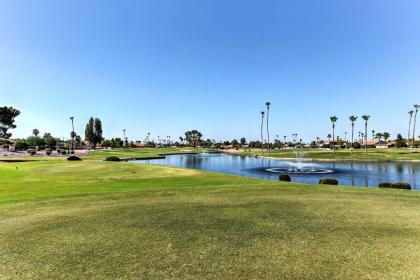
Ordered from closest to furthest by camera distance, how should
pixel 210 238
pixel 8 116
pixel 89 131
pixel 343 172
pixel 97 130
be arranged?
pixel 210 238 < pixel 343 172 < pixel 8 116 < pixel 89 131 < pixel 97 130

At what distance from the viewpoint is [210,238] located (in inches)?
379

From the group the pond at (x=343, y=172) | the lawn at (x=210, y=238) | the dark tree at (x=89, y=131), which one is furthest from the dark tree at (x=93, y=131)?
the lawn at (x=210, y=238)

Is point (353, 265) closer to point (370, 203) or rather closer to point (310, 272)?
point (310, 272)

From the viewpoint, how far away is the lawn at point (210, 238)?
7266mm

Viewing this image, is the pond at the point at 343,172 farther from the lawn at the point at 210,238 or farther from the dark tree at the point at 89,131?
the dark tree at the point at 89,131

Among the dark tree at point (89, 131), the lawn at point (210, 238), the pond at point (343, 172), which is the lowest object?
the pond at point (343, 172)

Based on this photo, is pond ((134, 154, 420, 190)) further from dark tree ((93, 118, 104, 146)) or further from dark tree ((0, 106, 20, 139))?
dark tree ((93, 118, 104, 146))

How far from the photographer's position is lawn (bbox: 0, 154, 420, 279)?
7.27 meters

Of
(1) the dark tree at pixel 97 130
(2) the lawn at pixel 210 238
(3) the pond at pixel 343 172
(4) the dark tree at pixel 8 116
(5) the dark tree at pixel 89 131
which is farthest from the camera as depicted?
(1) the dark tree at pixel 97 130

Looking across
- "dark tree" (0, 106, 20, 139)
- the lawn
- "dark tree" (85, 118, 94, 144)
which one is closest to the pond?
the lawn

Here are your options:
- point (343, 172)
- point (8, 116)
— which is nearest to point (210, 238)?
point (343, 172)

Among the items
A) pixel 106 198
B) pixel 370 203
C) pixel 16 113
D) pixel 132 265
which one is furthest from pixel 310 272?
pixel 16 113

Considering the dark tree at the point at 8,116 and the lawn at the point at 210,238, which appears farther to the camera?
the dark tree at the point at 8,116

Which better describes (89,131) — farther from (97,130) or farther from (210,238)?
(210,238)
